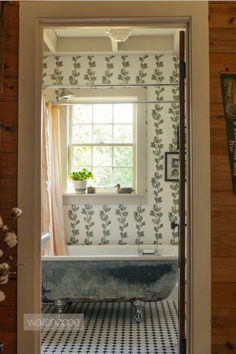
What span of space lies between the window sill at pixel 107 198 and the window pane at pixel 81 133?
0.74 m

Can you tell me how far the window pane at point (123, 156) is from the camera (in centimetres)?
519

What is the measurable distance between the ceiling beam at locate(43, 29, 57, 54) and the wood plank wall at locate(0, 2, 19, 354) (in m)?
2.17

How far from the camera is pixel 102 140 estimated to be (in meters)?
5.20

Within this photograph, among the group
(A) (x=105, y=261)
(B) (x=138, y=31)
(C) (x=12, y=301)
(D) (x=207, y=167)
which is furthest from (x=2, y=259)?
(B) (x=138, y=31)

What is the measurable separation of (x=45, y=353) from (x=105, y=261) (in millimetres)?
→ 994

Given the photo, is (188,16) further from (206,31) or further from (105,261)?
(105,261)

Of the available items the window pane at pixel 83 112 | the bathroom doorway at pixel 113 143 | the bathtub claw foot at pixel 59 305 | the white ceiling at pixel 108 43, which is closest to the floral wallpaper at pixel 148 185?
the bathroom doorway at pixel 113 143

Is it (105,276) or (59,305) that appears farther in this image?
(59,305)

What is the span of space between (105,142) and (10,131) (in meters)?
2.96

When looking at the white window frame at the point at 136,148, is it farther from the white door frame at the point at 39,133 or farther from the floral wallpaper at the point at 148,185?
the white door frame at the point at 39,133

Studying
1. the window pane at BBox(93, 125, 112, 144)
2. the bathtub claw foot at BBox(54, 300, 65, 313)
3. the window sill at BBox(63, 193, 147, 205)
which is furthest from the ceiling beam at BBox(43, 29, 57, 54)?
the bathtub claw foot at BBox(54, 300, 65, 313)

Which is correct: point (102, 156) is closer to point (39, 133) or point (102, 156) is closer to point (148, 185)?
point (148, 185)

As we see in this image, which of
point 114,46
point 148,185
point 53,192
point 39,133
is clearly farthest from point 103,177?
point 39,133

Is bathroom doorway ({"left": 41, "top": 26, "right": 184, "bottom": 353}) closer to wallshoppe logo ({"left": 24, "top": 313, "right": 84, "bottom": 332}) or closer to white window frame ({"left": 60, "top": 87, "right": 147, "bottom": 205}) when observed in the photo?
white window frame ({"left": 60, "top": 87, "right": 147, "bottom": 205})
